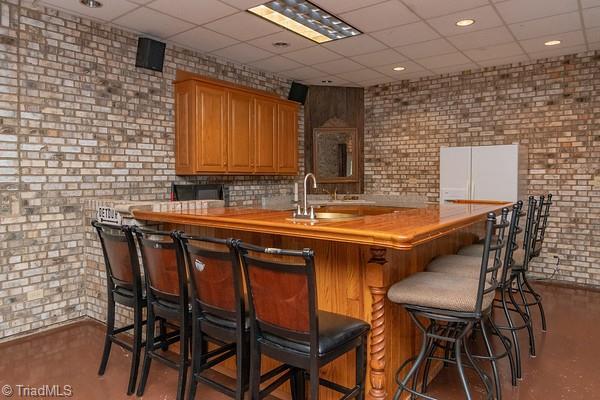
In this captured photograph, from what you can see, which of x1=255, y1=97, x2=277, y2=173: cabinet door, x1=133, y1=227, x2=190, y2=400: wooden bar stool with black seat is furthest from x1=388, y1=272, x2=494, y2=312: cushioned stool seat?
x1=255, y1=97, x2=277, y2=173: cabinet door

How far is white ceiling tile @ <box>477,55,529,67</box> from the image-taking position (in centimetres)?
548

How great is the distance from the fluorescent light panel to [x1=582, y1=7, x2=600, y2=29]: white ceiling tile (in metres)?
2.19

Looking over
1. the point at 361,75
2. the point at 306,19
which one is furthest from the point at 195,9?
the point at 361,75

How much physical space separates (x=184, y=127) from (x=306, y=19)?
1839 mm

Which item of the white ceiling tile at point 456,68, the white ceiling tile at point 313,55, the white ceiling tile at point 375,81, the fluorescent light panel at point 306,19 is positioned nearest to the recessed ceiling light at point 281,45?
the white ceiling tile at point 313,55

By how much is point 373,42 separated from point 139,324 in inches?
155

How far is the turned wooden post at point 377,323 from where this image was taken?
206 cm

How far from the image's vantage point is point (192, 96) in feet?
15.7

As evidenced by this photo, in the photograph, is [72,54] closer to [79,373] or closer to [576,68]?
[79,373]

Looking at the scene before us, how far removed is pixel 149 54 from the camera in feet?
14.8

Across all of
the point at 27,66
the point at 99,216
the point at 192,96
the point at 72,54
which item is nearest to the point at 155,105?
the point at 192,96

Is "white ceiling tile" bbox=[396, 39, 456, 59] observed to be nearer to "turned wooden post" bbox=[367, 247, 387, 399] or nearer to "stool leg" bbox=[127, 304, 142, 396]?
Result: "turned wooden post" bbox=[367, 247, 387, 399]

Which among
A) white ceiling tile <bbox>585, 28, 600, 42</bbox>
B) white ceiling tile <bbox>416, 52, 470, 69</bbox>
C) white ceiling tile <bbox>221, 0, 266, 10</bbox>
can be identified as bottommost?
white ceiling tile <bbox>221, 0, 266, 10</bbox>

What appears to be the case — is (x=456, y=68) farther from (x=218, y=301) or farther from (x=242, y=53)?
(x=218, y=301)
